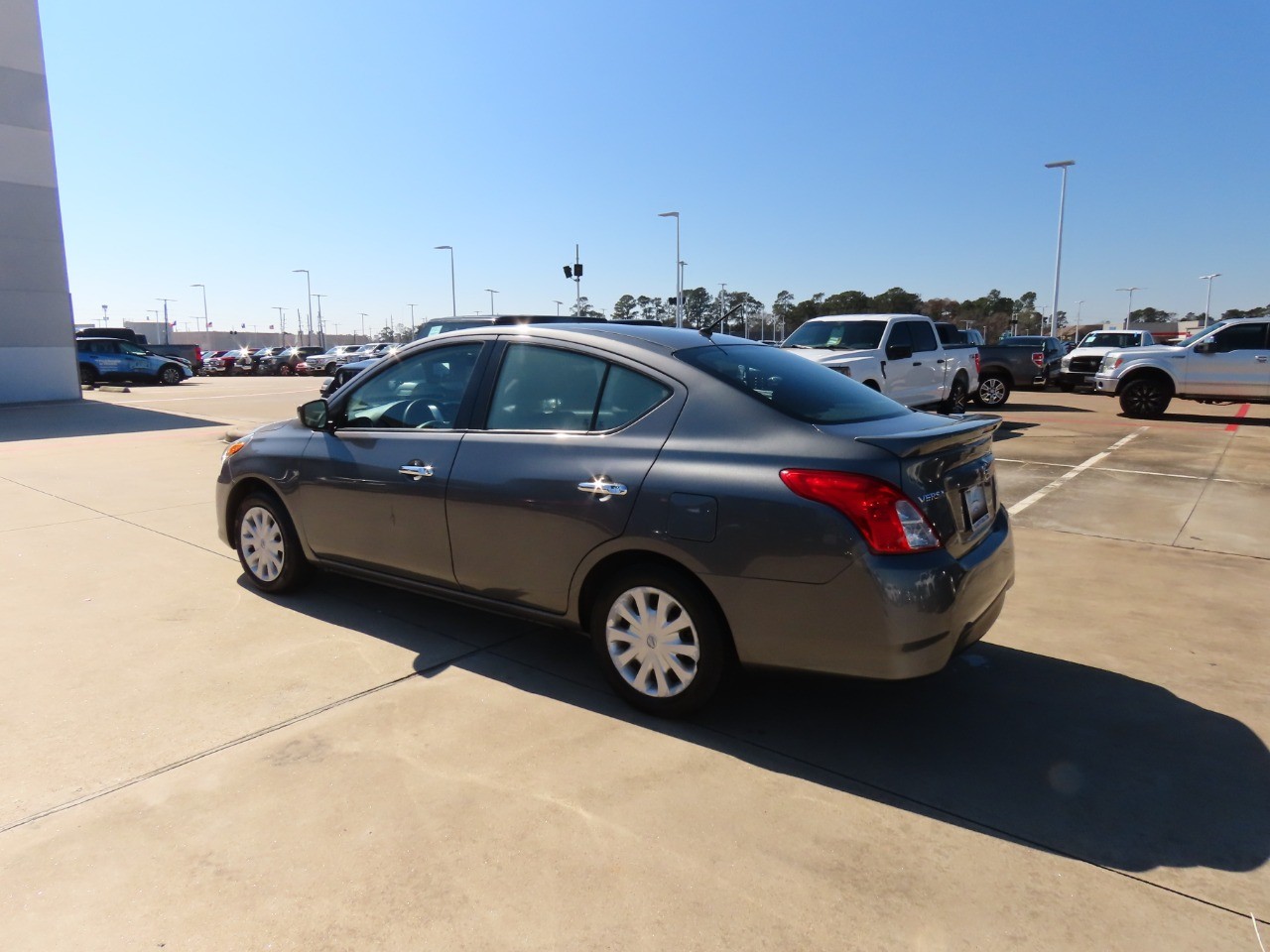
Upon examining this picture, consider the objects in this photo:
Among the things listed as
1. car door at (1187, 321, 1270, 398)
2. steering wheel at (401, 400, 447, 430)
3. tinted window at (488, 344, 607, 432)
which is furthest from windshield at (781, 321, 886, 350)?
tinted window at (488, 344, 607, 432)

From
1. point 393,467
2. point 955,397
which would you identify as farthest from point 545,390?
point 955,397

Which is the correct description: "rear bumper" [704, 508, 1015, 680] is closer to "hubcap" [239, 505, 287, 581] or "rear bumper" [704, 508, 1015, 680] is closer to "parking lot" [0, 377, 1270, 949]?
"parking lot" [0, 377, 1270, 949]

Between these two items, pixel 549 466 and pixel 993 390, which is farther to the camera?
pixel 993 390

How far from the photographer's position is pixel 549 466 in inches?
145

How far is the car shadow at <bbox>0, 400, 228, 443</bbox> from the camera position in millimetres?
14664

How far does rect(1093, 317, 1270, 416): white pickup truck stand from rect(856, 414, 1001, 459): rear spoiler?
50.5 ft

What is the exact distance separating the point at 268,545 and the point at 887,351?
31.4 feet

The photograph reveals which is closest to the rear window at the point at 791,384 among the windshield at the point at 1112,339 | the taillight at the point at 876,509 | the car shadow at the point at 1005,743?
the taillight at the point at 876,509

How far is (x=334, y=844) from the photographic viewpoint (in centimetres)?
268

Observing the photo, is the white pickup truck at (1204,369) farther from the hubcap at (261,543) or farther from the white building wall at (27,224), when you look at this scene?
the white building wall at (27,224)

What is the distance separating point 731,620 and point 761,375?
3.79 feet

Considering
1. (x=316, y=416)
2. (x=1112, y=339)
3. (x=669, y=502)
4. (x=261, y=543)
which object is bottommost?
(x=261, y=543)

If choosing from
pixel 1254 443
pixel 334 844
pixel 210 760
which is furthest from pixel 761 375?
pixel 1254 443

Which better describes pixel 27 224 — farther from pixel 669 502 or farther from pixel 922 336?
pixel 669 502
